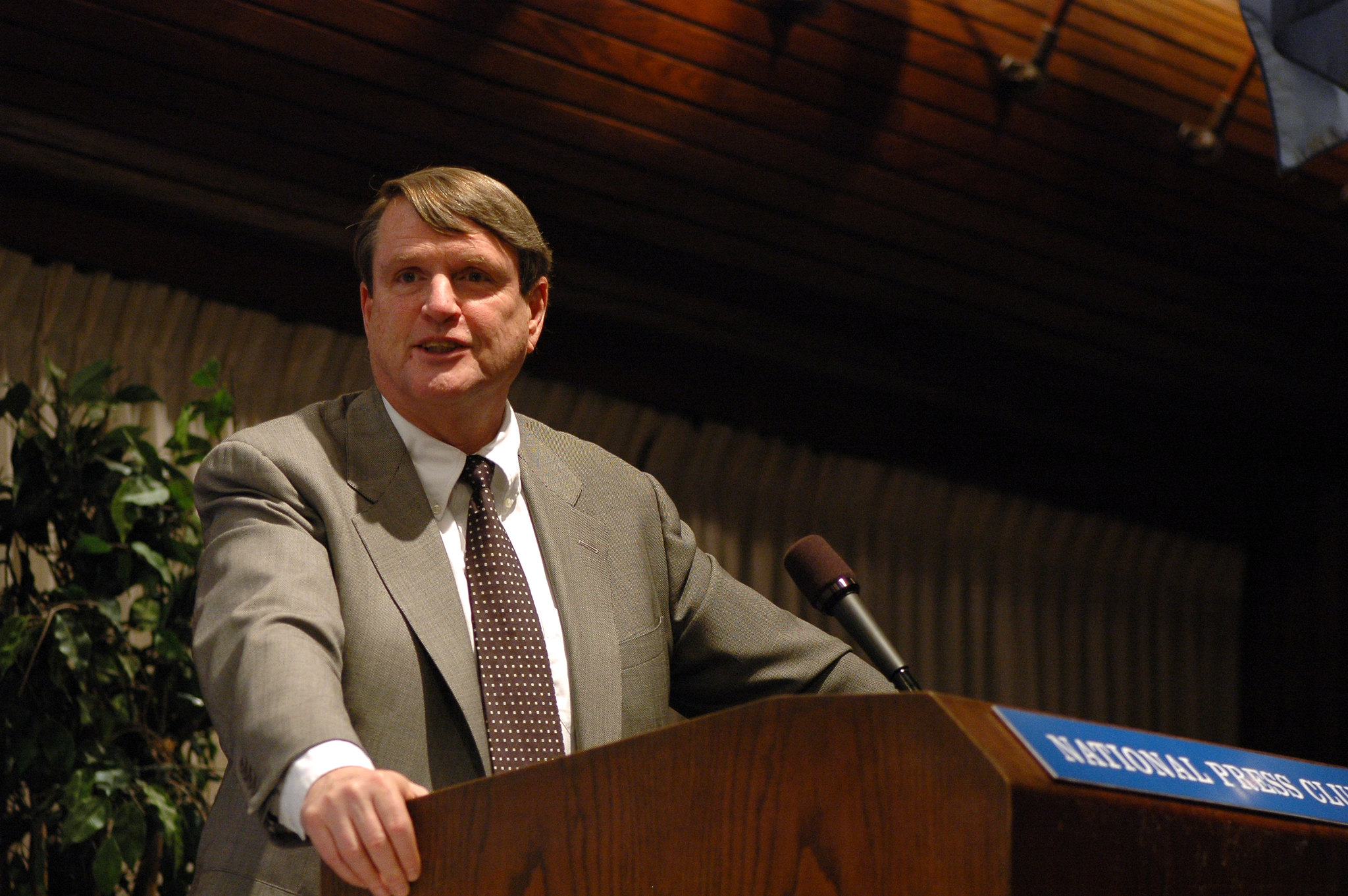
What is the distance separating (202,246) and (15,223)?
1.46 ft

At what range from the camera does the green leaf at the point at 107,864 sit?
104 inches

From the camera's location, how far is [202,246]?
3.77 m

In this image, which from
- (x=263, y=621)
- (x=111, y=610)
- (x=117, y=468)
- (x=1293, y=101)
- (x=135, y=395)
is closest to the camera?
(x=263, y=621)

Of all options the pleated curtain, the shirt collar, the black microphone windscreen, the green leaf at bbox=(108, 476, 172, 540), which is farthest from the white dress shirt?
the pleated curtain

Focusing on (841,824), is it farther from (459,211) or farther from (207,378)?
(207,378)

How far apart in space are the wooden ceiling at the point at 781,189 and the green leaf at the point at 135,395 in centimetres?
58

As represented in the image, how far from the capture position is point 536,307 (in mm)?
2238

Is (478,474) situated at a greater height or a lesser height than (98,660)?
greater

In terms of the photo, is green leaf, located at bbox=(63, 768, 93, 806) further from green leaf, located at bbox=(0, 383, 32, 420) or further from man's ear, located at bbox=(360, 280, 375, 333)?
man's ear, located at bbox=(360, 280, 375, 333)

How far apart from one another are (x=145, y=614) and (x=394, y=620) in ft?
4.79

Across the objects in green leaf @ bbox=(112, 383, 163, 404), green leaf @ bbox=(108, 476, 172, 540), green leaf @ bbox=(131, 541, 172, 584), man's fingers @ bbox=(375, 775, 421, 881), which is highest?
man's fingers @ bbox=(375, 775, 421, 881)

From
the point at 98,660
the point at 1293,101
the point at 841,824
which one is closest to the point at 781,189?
the point at 1293,101

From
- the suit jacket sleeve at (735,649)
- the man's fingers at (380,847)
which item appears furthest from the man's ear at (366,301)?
the man's fingers at (380,847)

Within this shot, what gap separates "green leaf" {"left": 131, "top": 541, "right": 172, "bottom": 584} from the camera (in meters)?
2.88
